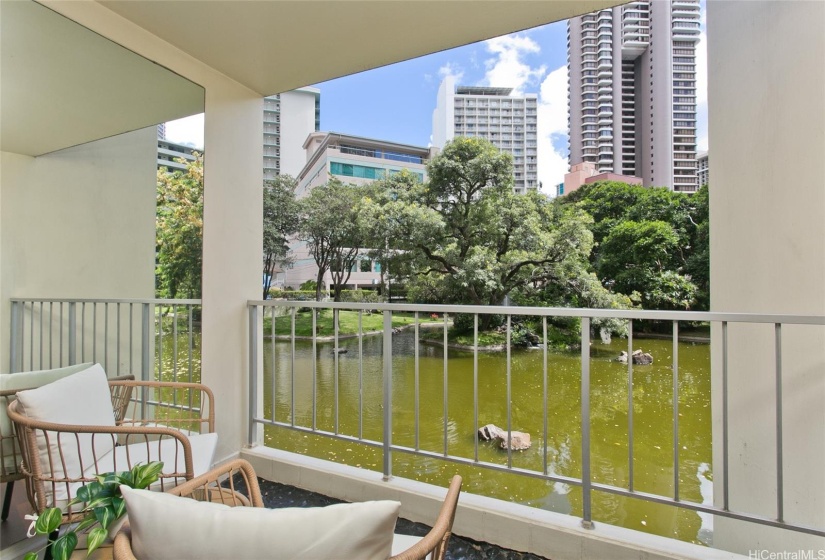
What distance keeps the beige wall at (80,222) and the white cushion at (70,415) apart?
0.29 meters

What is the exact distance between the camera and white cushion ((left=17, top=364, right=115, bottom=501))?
4.09 feet

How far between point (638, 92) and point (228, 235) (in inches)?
749

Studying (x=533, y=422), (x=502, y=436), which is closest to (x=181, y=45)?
(x=502, y=436)

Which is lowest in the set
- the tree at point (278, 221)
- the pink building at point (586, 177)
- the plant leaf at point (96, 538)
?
the plant leaf at point (96, 538)

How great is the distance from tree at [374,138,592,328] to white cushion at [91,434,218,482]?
10.7 metres

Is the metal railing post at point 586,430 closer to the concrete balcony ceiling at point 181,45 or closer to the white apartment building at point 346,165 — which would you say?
the concrete balcony ceiling at point 181,45

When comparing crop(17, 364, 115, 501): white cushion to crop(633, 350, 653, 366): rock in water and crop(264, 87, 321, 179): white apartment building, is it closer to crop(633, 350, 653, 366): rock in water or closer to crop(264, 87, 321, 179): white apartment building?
crop(633, 350, 653, 366): rock in water

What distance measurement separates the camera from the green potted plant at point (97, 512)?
825mm

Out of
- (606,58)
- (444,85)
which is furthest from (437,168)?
(444,85)

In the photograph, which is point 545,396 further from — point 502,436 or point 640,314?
point 502,436

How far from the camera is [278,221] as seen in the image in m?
16.4

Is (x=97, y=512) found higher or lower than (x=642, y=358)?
higher

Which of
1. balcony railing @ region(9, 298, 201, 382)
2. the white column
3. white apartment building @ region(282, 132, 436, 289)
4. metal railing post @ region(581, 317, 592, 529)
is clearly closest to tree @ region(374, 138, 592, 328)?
white apartment building @ region(282, 132, 436, 289)

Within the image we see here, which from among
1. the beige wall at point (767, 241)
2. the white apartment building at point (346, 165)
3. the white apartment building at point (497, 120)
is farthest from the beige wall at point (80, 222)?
the white apartment building at point (497, 120)
